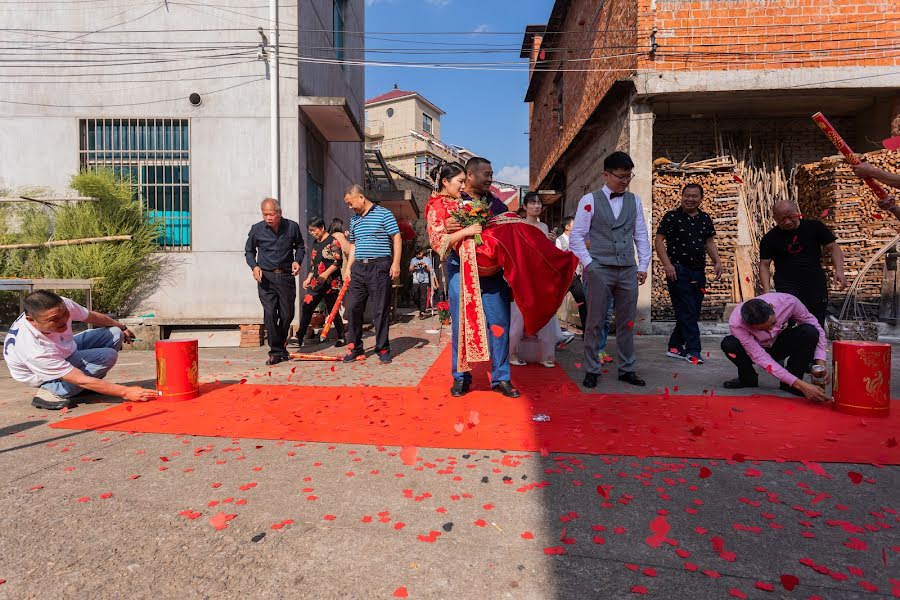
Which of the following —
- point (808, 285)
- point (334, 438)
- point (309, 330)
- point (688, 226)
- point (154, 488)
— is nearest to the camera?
point (154, 488)

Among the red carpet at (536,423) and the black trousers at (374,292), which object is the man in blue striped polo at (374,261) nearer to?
the black trousers at (374,292)

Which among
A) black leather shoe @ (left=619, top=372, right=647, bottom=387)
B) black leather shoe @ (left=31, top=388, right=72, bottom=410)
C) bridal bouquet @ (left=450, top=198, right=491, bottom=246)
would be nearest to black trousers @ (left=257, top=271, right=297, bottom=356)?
black leather shoe @ (left=31, top=388, right=72, bottom=410)

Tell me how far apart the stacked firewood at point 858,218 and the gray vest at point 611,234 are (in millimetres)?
6302

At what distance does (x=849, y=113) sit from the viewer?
997cm

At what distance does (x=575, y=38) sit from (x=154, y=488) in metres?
14.1

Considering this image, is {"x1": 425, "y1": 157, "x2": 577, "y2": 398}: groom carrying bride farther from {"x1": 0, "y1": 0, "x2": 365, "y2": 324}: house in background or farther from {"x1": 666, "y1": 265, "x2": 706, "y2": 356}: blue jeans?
{"x1": 0, "y1": 0, "x2": 365, "y2": 324}: house in background

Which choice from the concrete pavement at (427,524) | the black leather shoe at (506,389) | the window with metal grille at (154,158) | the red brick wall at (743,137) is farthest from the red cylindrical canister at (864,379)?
the window with metal grille at (154,158)

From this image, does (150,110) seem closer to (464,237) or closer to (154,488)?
(464,237)

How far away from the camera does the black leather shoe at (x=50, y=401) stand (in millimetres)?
3840

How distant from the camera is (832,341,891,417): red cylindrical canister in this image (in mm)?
3311

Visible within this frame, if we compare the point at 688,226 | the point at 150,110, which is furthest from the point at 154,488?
the point at 150,110

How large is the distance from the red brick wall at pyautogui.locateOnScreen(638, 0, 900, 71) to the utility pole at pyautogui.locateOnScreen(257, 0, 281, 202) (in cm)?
576

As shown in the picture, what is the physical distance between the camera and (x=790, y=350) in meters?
4.03

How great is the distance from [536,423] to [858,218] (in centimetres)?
847
